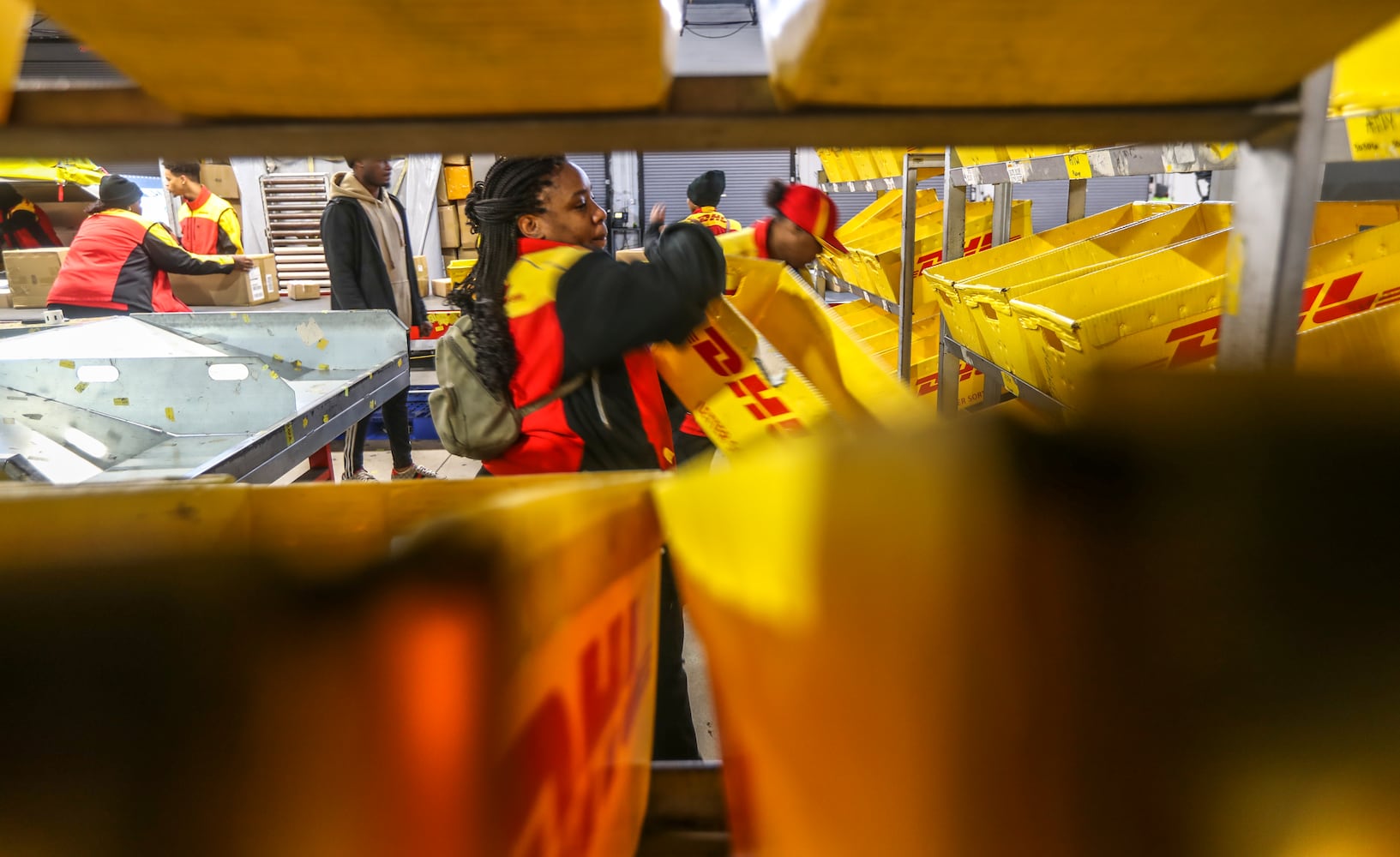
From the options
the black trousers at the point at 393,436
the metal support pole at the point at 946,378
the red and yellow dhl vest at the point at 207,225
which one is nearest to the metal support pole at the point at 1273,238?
the metal support pole at the point at 946,378

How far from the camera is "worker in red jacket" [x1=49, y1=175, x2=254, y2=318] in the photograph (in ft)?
12.2

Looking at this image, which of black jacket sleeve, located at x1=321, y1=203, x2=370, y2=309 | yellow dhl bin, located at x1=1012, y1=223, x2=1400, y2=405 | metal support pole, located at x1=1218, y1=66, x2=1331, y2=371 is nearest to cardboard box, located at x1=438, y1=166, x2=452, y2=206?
black jacket sleeve, located at x1=321, y1=203, x2=370, y2=309

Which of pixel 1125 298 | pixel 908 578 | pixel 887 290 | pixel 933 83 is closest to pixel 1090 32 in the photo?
pixel 933 83

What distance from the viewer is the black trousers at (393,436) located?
3.79 meters

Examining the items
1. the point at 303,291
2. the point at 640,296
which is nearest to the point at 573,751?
the point at 640,296

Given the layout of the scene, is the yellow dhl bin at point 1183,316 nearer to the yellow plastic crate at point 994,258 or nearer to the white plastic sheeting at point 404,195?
the yellow plastic crate at point 994,258

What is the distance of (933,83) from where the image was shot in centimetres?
60

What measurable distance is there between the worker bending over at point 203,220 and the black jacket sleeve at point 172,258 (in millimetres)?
460

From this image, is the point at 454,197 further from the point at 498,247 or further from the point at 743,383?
the point at 743,383

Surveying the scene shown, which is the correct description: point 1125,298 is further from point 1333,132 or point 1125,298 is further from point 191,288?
point 191,288

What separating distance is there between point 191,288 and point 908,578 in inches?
271

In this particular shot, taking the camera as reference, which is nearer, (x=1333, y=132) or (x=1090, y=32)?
(x=1090, y=32)

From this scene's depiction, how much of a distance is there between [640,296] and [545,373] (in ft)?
0.87

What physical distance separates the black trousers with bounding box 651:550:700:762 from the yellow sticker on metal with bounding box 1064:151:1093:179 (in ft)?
4.24
